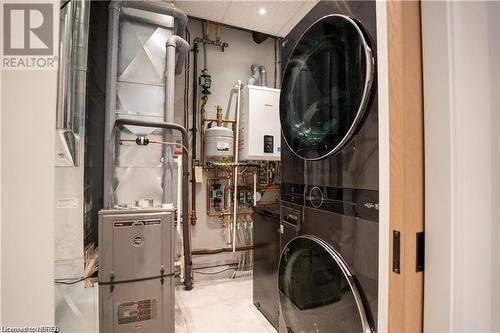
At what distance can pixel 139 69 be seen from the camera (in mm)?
2068

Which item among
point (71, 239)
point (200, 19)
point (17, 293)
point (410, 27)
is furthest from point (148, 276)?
point (200, 19)

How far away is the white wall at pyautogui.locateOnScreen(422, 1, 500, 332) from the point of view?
1.72 feet

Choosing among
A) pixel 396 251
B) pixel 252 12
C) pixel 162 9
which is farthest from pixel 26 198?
pixel 252 12

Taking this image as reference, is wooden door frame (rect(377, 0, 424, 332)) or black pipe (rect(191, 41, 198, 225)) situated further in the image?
black pipe (rect(191, 41, 198, 225))

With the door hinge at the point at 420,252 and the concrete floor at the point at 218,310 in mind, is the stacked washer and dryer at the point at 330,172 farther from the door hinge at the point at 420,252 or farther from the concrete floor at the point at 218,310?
the concrete floor at the point at 218,310

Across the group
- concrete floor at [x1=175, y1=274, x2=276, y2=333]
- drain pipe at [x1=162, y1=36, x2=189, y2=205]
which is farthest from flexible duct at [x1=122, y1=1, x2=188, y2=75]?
concrete floor at [x1=175, y1=274, x2=276, y2=333]

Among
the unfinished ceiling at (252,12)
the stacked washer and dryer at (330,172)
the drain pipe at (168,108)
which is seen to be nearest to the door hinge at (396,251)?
the stacked washer and dryer at (330,172)

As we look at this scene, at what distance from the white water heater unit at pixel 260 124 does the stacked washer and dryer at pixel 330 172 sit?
4.50 feet

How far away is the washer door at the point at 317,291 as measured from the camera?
84 cm

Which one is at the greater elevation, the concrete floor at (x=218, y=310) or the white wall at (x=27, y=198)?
the white wall at (x=27, y=198)

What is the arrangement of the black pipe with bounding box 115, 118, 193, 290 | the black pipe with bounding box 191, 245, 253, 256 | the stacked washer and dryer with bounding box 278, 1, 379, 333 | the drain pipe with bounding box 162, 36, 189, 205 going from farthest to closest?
1. the black pipe with bounding box 191, 245, 253, 256
2. the drain pipe with bounding box 162, 36, 189, 205
3. the black pipe with bounding box 115, 118, 193, 290
4. the stacked washer and dryer with bounding box 278, 1, 379, 333

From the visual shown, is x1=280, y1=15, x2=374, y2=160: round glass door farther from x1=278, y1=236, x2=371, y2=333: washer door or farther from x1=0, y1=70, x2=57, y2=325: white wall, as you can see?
x1=0, y1=70, x2=57, y2=325: white wall

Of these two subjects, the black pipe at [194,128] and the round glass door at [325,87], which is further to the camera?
the black pipe at [194,128]

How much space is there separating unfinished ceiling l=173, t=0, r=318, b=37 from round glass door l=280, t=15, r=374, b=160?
1654 mm
